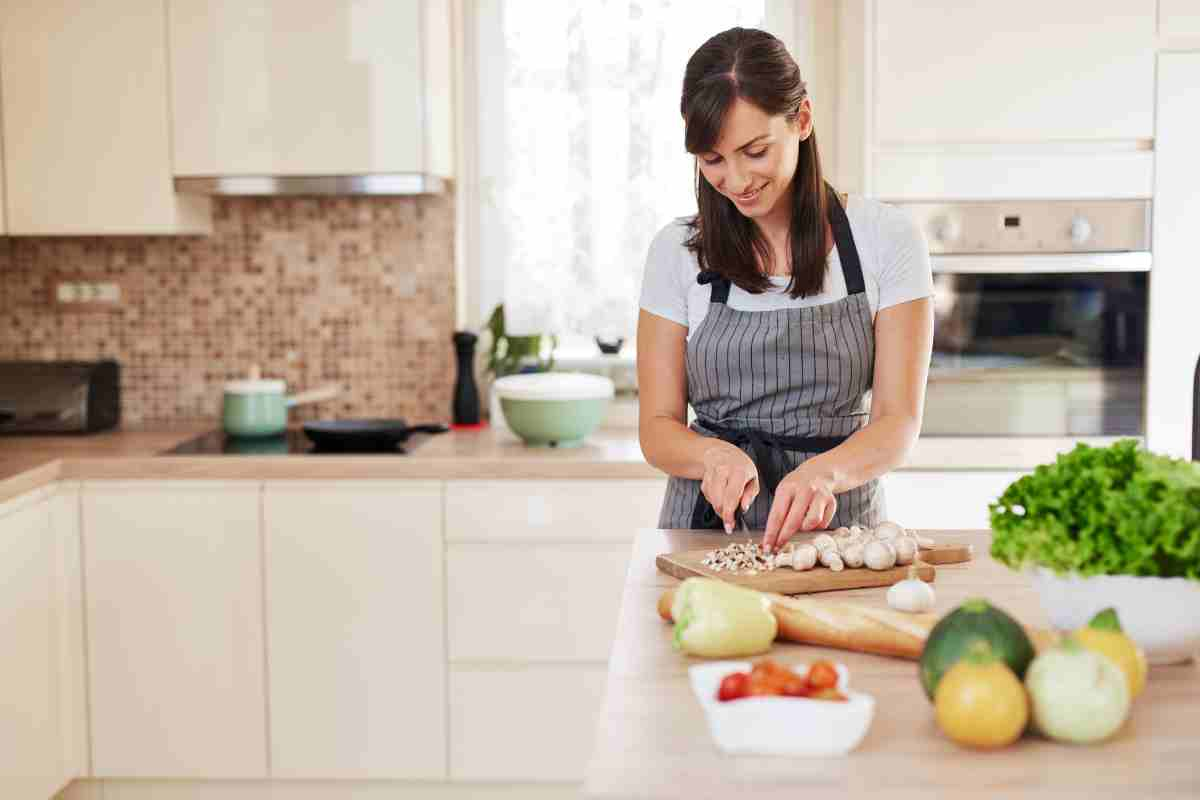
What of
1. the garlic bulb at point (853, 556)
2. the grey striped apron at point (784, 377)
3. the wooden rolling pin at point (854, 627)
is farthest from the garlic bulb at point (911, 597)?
the grey striped apron at point (784, 377)

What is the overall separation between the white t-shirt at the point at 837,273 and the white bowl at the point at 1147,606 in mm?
832

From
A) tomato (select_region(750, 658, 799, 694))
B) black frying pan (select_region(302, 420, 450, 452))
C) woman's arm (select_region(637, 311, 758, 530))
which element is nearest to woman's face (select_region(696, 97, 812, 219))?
woman's arm (select_region(637, 311, 758, 530))

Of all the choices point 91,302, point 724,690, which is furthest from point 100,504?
point 724,690

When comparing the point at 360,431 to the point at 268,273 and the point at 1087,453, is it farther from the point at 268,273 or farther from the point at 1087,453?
the point at 1087,453

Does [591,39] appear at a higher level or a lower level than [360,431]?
higher

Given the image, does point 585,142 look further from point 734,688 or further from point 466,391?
point 734,688

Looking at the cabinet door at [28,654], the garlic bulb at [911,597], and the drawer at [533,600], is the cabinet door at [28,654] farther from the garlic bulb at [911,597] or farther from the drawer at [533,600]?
the garlic bulb at [911,597]

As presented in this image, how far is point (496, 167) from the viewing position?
3.69 meters

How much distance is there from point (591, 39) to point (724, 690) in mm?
2664

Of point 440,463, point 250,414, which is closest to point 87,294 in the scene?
point 250,414

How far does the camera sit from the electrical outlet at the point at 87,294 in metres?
3.80

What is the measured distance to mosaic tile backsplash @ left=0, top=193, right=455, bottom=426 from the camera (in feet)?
12.4

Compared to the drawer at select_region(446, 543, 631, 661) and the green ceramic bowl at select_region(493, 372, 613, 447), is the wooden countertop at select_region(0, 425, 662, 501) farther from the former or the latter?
the drawer at select_region(446, 543, 631, 661)

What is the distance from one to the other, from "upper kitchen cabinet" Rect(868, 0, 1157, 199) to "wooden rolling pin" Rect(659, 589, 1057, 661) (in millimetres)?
1883
